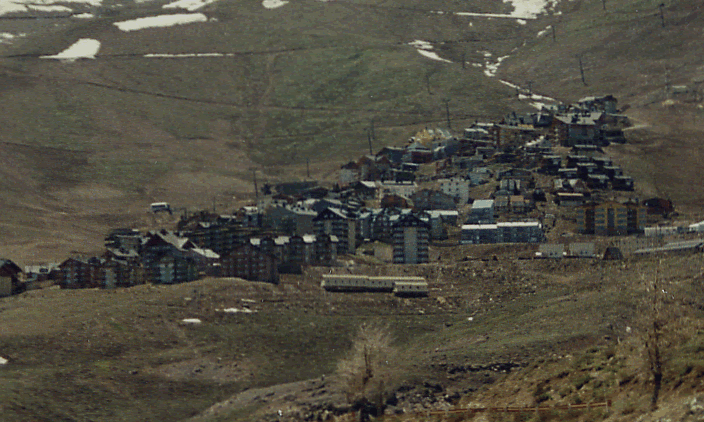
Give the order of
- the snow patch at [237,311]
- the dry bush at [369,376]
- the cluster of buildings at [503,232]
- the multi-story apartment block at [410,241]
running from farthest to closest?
1. the cluster of buildings at [503,232]
2. the multi-story apartment block at [410,241]
3. the snow patch at [237,311]
4. the dry bush at [369,376]

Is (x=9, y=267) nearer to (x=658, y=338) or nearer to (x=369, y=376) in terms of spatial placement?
(x=369, y=376)

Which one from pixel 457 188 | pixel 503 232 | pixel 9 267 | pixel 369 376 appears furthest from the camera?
pixel 457 188

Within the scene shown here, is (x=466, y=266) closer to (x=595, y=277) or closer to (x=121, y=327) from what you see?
(x=595, y=277)

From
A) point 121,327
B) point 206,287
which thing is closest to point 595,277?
point 206,287

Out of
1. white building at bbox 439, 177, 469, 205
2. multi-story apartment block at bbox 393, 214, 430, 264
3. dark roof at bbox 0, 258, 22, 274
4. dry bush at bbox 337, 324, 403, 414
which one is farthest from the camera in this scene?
white building at bbox 439, 177, 469, 205

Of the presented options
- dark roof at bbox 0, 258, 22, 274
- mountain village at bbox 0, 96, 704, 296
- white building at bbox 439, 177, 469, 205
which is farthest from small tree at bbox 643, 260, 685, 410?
white building at bbox 439, 177, 469, 205

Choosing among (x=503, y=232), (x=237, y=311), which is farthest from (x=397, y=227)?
(x=237, y=311)

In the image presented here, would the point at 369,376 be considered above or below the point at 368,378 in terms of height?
above

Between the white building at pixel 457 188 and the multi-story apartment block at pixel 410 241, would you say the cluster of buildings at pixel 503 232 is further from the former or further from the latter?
the white building at pixel 457 188

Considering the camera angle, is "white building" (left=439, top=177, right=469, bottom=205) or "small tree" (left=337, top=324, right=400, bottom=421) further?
"white building" (left=439, top=177, right=469, bottom=205)

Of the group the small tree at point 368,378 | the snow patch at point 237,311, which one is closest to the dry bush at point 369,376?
the small tree at point 368,378

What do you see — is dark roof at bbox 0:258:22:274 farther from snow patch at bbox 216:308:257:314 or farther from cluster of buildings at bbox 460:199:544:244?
cluster of buildings at bbox 460:199:544:244
